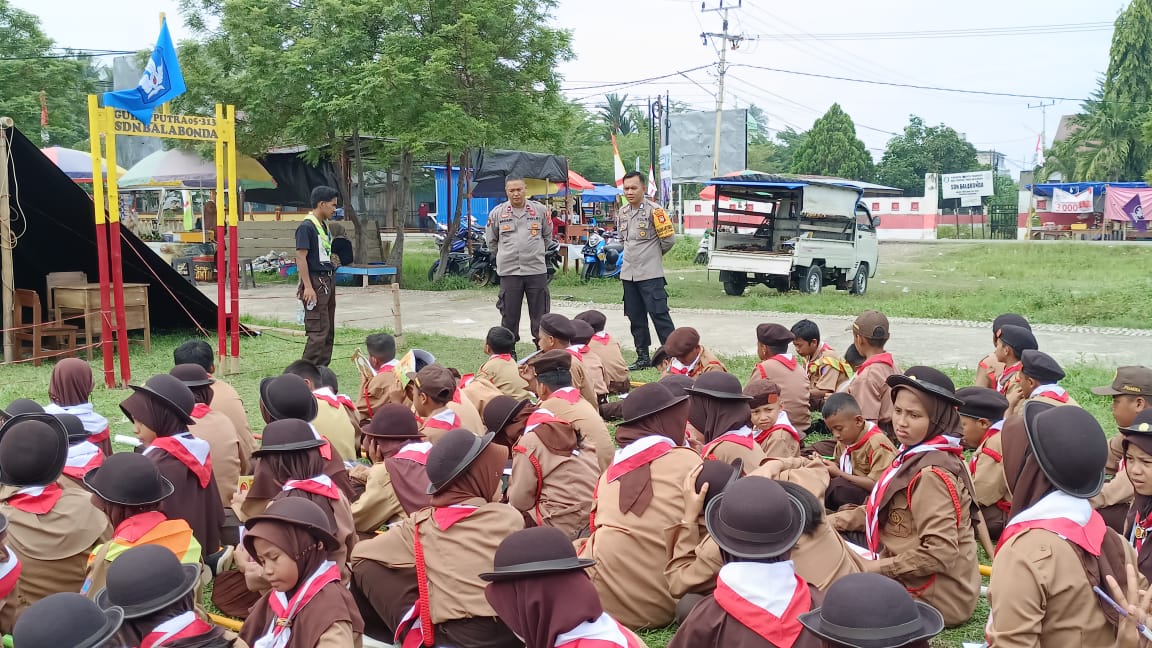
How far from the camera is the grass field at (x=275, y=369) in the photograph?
7648mm

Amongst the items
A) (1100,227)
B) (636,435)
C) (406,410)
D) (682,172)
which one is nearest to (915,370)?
(636,435)

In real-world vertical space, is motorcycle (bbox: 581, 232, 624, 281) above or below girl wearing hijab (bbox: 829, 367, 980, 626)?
above

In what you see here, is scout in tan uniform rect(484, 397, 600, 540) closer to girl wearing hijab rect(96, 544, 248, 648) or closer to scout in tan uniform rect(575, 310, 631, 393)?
girl wearing hijab rect(96, 544, 248, 648)

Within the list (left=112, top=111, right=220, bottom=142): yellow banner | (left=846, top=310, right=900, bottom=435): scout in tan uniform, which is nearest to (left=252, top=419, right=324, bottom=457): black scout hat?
(left=846, top=310, right=900, bottom=435): scout in tan uniform

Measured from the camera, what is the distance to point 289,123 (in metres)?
16.6

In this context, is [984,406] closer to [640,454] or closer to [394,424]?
[640,454]

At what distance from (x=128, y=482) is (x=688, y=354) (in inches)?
156

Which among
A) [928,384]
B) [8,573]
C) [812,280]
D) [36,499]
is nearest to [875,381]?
[928,384]

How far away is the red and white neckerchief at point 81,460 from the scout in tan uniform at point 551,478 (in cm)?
191

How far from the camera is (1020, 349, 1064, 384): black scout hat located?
4.95 metres

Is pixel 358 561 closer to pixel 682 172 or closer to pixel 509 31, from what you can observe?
pixel 509 31

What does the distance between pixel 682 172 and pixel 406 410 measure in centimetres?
2812

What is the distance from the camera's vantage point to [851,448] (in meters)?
4.74

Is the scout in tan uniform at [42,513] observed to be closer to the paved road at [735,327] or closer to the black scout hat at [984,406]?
the black scout hat at [984,406]
